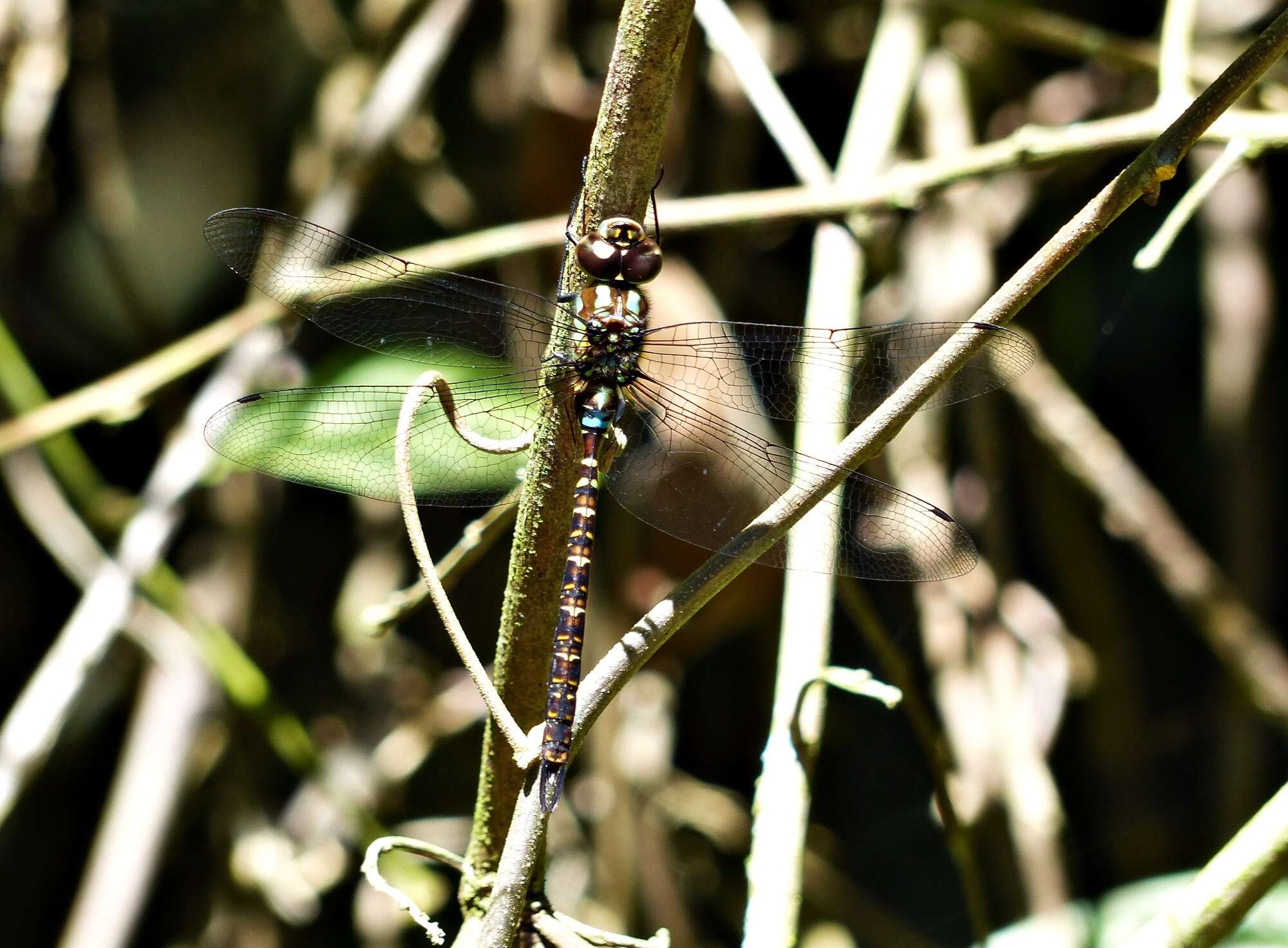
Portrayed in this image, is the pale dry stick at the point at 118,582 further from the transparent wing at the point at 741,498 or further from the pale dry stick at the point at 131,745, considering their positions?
the transparent wing at the point at 741,498

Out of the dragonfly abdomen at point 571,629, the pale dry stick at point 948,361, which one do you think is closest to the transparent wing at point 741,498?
the dragonfly abdomen at point 571,629

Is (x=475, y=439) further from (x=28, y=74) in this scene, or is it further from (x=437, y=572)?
(x=28, y=74)

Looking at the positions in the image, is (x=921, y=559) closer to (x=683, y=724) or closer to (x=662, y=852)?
(x=662, y=852)

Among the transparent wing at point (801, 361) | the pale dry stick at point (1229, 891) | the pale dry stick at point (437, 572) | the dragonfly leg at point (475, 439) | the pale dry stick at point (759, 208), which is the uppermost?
the pale dry stick at point (759, 208)

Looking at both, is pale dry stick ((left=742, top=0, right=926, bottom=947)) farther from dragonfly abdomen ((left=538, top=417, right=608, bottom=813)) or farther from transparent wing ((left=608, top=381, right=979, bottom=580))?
dragonfly abdomen ((left=538, top=417, right=608, bottom=813))

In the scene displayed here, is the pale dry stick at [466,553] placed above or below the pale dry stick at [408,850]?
above

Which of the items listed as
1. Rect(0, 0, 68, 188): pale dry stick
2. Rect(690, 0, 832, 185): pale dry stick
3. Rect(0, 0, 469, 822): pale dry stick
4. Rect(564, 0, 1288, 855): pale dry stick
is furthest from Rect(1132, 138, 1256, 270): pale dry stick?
Rect(0, 0, 68, 188): pale dry stick

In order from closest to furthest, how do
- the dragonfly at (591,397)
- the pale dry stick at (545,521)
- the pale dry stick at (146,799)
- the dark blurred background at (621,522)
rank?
the pale dry stick at (545,521) < the dragonfly at (591,397) < the pale dry stick at (146,799) < the dark blurred background at (621,522)
